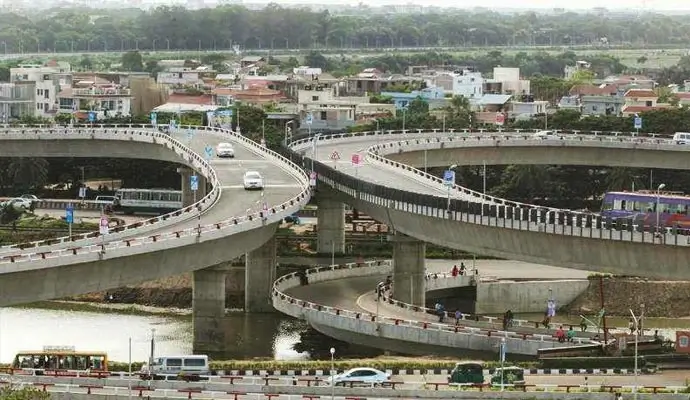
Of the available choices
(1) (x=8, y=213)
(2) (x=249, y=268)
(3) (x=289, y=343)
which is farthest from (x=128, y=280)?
(1) (x=8, y=213)

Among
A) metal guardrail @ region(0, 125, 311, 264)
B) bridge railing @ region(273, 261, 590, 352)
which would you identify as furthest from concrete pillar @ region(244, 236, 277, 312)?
metal guardrail @ region(0, 125, 311, 264)

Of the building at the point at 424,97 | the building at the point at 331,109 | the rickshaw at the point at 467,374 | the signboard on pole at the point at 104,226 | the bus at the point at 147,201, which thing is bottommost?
the bus at the point at 147,201

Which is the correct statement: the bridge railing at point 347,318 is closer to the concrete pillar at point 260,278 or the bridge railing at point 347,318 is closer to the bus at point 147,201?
the concrete pillar at point 260,278

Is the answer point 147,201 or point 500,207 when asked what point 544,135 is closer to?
point 147,201

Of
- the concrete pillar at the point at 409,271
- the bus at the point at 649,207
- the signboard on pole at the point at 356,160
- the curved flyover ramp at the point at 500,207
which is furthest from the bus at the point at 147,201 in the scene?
the concrete pillar at the point at 409,271

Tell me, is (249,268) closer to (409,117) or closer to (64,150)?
(64,150)
